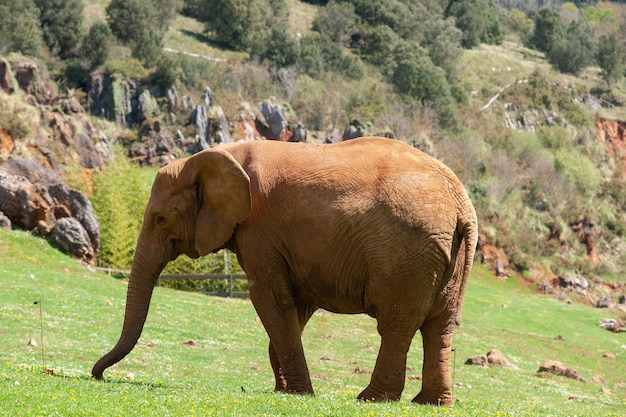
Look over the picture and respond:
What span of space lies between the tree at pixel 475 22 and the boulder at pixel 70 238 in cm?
11262

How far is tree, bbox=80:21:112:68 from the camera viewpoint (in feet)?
253

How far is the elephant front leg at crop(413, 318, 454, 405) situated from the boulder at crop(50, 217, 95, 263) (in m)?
30.5

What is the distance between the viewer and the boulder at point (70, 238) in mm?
41344

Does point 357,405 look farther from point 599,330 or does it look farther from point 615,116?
point 615,116

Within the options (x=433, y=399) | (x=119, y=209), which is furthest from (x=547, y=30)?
(x=433, y=399)

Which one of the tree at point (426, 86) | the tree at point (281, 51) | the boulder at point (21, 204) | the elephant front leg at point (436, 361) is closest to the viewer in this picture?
the elephant front leg at point (436, 361)

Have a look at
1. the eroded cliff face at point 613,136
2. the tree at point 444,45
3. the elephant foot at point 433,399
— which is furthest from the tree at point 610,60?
the elephant foot at point 433,399

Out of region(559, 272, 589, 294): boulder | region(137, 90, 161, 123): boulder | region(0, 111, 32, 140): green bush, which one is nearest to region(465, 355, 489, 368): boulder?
region(0, 111, 32, 140): green bush

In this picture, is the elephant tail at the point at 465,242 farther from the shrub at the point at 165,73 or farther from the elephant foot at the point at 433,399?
the shrub at the point at 165,73

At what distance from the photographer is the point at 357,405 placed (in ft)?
40.5

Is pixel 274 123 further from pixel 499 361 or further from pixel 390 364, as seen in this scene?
pixel 390 364

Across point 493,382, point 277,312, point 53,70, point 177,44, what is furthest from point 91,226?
point 177,44

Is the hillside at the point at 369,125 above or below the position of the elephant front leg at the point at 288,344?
below

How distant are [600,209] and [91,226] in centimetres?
6538
